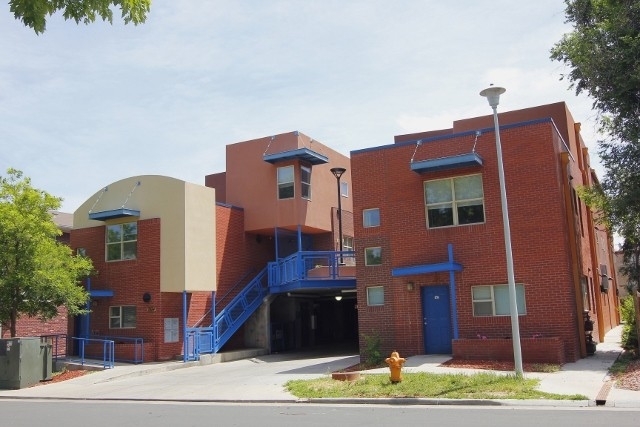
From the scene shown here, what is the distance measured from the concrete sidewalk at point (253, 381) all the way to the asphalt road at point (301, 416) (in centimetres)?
77

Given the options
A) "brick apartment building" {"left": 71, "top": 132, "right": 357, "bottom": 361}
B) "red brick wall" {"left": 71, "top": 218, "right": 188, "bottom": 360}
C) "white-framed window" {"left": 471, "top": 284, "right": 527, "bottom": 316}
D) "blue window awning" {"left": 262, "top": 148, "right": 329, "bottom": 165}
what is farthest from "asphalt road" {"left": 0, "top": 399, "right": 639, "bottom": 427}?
"blue window awning" {"left": 262, "top": 148, "right": 329, "bottom": 165}

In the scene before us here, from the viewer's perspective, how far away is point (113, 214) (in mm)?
24469

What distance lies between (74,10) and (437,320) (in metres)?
16.4

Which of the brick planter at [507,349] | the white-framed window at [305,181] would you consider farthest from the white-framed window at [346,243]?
the brick planter at [507,349]

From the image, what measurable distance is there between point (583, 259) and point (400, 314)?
6.93 meters

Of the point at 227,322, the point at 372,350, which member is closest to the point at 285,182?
the point at 227,322

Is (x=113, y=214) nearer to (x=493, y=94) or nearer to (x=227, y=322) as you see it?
(x=227, y=322)

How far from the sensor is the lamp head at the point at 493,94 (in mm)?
14000

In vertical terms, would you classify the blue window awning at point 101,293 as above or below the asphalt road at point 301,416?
above

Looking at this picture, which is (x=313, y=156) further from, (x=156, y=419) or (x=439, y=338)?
(x=156, y=419)

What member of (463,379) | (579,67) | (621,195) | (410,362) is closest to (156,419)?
(463,379)

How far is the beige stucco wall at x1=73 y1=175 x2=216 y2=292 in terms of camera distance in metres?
23.5

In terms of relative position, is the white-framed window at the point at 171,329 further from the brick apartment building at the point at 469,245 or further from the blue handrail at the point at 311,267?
the brick apartment building at the point at 469,245

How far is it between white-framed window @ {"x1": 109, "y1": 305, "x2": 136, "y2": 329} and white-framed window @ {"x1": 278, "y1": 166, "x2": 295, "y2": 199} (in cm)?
760
